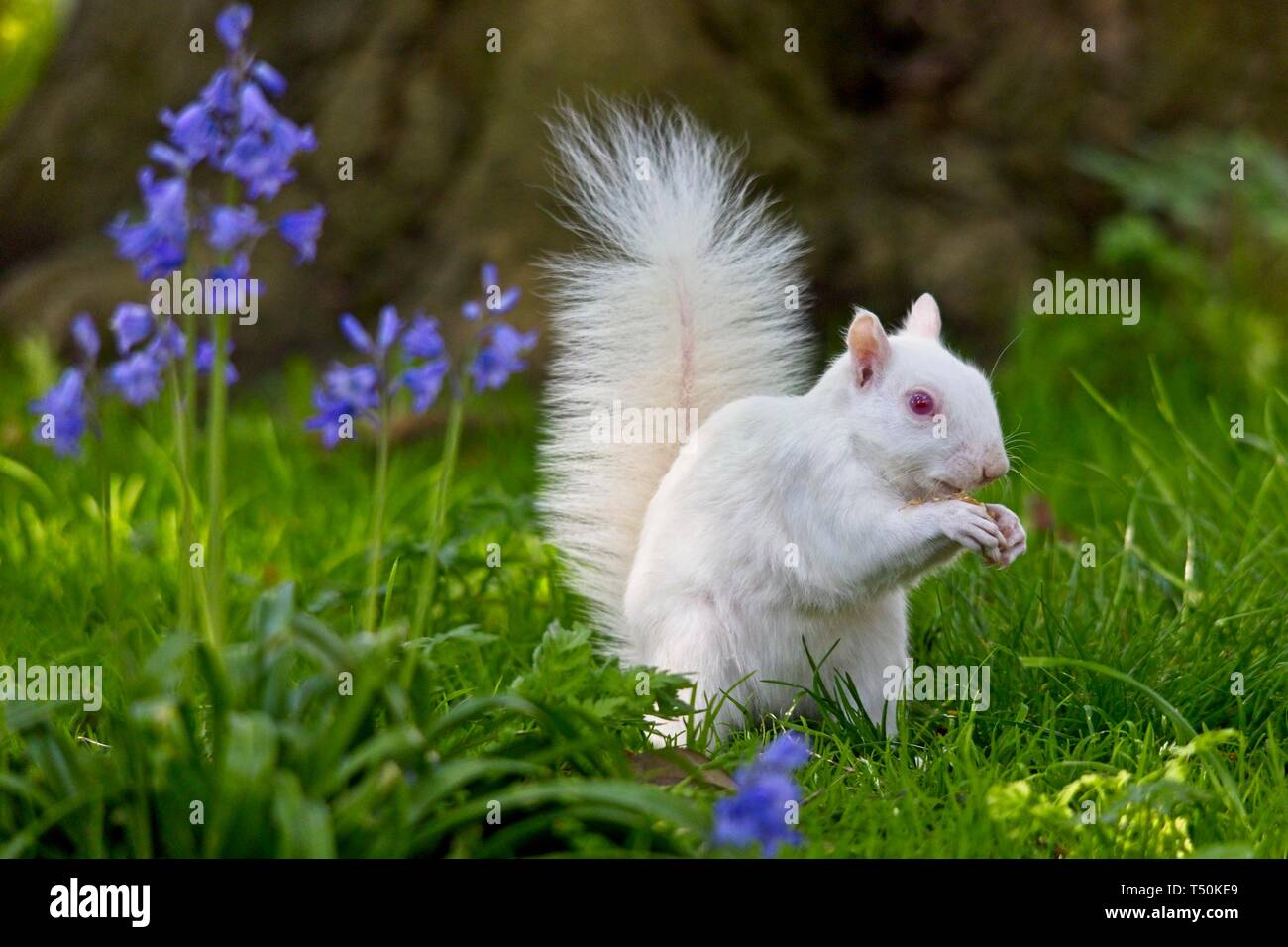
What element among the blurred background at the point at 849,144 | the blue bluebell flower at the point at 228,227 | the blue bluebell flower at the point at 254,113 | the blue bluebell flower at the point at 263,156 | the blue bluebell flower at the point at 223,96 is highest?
the blurred background at the point at 849,144

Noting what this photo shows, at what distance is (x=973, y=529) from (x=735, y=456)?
0.62 m

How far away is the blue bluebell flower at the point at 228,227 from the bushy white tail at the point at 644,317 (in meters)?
1.34

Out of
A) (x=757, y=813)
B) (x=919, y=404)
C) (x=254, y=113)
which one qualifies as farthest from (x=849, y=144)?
(x=757, y=813)

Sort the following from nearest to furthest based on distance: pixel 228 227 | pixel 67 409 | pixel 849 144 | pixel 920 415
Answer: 1. pixel 228 227
2. pixel 67 409
3. pixel 920 415
4. pixel 849 144

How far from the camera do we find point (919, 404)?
339cm

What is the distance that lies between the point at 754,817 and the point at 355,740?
30.1 inches

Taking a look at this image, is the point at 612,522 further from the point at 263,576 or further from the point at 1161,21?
the point at 1161,21

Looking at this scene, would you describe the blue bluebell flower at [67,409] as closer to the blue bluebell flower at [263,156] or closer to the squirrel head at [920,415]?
the blue bluebell flower at [263,156]

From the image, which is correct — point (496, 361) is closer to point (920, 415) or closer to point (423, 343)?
point (423, 343)

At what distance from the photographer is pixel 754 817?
7.77ft

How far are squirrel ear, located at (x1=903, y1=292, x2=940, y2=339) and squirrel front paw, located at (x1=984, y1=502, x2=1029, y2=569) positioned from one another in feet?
1.68

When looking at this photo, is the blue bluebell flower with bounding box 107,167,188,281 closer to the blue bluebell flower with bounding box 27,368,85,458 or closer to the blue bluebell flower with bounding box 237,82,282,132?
the blue bluebell flower with bounding box 237,82,282,132

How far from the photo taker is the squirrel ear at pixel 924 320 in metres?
3.73

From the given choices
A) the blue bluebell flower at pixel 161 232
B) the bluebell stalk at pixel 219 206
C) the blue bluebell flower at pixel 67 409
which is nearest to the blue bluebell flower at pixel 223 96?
the bluebell stalk at pixel 219 206
